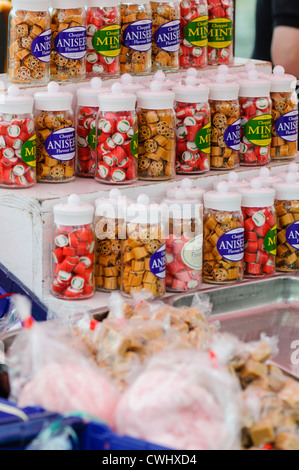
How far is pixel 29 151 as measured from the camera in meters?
1.97

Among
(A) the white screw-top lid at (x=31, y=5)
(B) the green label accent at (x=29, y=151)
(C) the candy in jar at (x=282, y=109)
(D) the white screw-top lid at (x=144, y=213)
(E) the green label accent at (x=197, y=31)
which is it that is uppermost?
(A) the white screw-top lid at (x=31, y=5)

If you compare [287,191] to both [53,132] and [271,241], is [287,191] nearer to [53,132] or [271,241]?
[271,241]

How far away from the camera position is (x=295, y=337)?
1.83 m

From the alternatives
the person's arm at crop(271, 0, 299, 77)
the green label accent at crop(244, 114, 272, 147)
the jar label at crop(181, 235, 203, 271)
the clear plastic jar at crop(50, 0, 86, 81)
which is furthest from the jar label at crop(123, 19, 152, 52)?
the person's arm at crop(271, 0, 299, 77)

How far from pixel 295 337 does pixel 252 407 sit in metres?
0.70

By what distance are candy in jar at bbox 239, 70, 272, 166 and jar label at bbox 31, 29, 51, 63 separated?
1.79 ft

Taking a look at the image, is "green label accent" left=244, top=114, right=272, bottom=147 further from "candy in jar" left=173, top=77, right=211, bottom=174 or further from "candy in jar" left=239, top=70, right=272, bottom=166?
"candy in jar" left=173, top=77, right=211, bottom=174

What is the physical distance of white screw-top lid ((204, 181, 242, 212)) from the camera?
1.97m

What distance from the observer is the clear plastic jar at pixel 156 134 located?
6.75 ft

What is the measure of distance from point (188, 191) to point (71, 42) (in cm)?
49

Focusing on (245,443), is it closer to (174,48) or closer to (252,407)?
(252,407)

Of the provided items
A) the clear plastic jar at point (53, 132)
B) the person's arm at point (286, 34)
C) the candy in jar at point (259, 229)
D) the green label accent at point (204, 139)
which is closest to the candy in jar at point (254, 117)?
the green label accent at point (204, 139)

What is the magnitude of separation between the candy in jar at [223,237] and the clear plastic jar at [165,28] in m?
0.50

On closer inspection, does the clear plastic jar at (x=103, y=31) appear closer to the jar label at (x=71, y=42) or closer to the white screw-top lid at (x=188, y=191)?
the jar label at (x=71, y=42)
